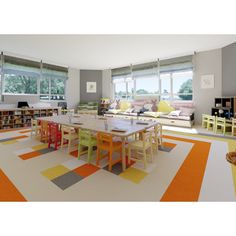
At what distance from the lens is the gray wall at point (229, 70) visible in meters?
4.84

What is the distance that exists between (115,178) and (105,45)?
14.3 feet

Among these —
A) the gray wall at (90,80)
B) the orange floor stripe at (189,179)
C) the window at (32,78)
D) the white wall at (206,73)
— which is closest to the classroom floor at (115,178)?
the orange floor stripe at (189,179)

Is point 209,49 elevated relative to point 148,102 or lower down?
elevated

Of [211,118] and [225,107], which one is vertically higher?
[225,107]

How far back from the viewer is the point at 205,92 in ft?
18.7

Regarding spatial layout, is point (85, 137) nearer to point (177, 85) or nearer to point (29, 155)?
point (29, 155)

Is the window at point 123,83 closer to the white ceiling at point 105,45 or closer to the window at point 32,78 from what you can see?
the white ceiling at point 105,45

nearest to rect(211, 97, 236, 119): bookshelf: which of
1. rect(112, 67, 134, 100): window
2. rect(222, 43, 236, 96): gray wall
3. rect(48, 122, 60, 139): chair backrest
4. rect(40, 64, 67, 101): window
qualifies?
rect(222, 43, 236, 96): gray wall

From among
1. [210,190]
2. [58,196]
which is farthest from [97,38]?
[210,190]

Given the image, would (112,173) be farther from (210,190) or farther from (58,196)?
(210,190)

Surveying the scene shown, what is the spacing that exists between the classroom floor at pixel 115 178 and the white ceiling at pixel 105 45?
3256mm

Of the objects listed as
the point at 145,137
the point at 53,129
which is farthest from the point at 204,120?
the point at 53,129

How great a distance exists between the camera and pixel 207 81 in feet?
18.5
